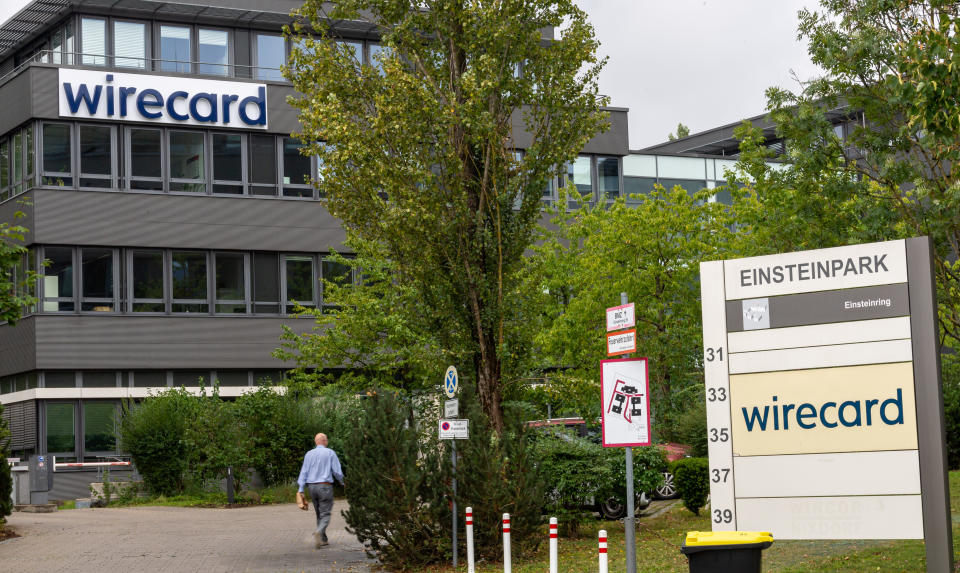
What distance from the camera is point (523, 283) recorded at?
760 inches

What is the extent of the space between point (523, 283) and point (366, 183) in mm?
2907

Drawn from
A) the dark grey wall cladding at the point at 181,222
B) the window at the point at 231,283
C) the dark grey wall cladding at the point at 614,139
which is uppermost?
the dark grey wall cladding at the point at 614,139

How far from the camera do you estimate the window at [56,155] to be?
129ft

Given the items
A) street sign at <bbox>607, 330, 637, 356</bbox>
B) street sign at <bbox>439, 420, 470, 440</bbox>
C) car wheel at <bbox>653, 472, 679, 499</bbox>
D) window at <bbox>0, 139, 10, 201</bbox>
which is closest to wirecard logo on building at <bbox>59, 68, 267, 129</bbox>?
window at <bbox>0, 139, 10, 201</bbox>

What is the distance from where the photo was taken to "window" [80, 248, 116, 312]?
1572 inches

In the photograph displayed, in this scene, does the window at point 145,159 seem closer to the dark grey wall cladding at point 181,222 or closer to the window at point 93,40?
the dark grey wall cladding at point 181,222

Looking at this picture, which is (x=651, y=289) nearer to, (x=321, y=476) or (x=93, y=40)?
(x=321, y=476)

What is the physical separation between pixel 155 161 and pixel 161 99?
6.81 ft

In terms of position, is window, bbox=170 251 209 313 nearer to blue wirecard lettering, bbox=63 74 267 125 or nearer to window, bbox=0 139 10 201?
blue wirecard lettering, bbox=63 74 267 125

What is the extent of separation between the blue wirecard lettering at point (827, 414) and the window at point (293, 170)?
31.6 meters

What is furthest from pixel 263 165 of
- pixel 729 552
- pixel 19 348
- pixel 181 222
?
pixel 729 552

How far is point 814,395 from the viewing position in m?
12.5

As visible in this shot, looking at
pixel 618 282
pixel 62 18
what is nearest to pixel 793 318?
pixel 618 282

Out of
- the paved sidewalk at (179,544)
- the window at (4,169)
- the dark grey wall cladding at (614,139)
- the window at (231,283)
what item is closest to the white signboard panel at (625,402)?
the paved sidewalk at (179,544)
